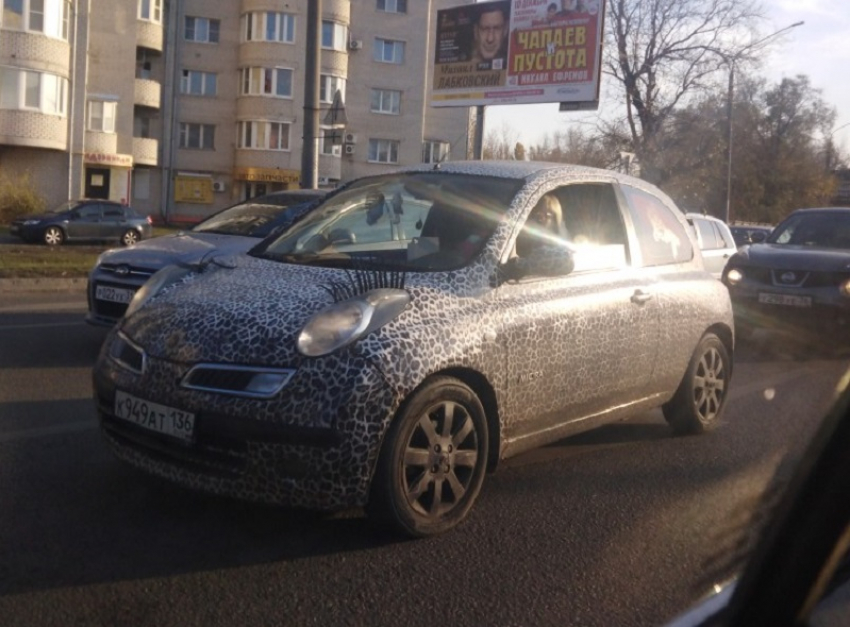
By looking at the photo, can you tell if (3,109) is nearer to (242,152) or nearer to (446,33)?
(242,152)

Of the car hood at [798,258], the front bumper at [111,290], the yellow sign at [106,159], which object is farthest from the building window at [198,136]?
the front bumper at [111,290]

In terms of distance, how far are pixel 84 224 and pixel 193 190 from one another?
22481mm

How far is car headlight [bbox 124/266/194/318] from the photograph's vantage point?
4934mm

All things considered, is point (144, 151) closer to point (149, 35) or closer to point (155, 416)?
point (149, 35)

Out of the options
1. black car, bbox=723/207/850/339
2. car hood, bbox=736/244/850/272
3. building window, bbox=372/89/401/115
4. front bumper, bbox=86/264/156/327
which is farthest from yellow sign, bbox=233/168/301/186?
front bumper, bbox=86/264/156/327

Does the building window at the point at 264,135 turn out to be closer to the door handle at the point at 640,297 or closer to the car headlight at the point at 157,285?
the door handle at the point at 640,297

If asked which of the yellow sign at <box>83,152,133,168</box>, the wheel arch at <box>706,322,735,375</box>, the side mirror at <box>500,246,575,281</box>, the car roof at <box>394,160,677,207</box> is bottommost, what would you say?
the wheel arch at <box>706,322,735,375</box>

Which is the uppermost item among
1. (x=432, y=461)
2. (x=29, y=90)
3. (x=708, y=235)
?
(x=29, y=90)

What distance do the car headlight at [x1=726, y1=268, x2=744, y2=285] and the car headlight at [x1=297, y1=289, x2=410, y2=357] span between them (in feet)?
27.8

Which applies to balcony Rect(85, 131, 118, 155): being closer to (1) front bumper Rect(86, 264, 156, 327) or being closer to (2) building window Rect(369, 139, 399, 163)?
A: (2) building window Rect(369, 139, 399, 163)

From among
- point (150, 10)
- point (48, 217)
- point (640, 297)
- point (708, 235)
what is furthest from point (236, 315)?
point (150, 10)

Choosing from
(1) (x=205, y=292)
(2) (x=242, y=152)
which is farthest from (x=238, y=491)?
(2) (x=242, y=152)

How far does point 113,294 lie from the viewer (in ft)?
28.5

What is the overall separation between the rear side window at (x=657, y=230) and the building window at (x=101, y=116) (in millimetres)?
42583
